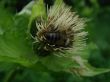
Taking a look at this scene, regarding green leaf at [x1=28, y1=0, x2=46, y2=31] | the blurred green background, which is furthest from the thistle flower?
the blurred green background

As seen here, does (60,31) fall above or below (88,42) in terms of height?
above

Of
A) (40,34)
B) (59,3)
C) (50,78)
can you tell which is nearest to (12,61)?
(40,34)

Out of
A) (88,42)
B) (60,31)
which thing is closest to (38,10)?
(60,31)

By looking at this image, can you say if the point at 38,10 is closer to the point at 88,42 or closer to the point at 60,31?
the point at 60,31

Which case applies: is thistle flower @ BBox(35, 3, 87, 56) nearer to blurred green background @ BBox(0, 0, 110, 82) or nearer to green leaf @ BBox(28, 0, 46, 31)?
green leaf @ BBox(28, 0, 46, 31)

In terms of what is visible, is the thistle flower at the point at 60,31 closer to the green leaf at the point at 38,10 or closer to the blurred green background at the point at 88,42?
the green leaf at the point at 38,10

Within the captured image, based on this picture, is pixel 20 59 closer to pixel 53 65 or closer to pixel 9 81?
pixel 53 65
